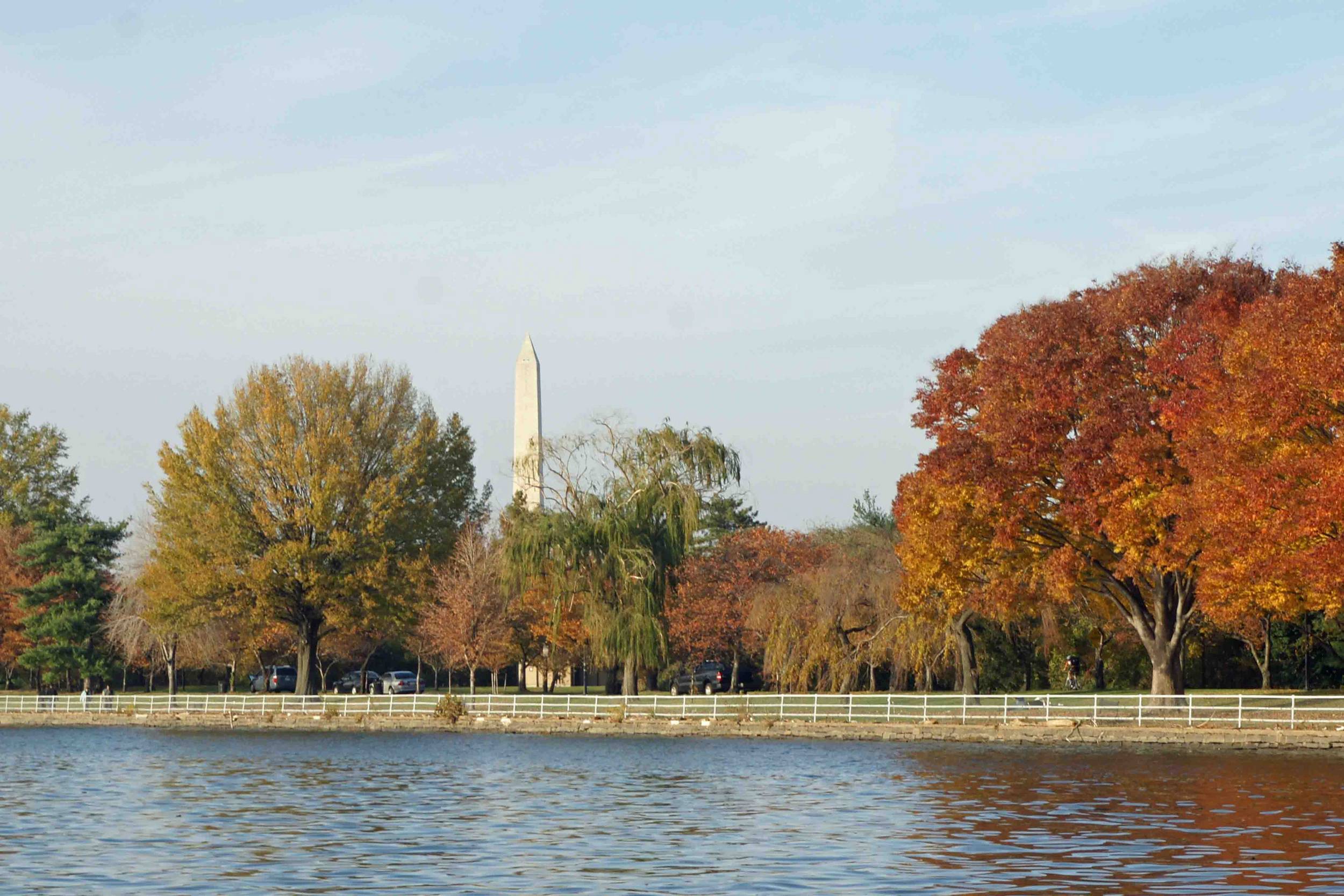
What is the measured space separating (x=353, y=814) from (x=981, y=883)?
44.2 feet

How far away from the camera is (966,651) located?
199ft

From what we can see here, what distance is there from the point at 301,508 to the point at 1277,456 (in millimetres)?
44492

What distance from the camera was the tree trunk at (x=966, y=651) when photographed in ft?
197

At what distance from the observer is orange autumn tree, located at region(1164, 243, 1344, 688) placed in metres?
39.5

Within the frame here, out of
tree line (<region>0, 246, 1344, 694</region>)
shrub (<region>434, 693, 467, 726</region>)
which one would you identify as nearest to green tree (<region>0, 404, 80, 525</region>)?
tree line (<region>0, 246, 1344, 694</region>)

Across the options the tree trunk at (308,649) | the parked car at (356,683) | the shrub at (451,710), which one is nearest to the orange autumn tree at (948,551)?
the shrub at (451,710)

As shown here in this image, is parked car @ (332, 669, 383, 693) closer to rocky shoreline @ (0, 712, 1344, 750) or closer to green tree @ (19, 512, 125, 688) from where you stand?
green tree @ (19, 512, 125, 688)

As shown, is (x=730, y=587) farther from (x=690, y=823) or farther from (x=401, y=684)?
(x=690, y=823)

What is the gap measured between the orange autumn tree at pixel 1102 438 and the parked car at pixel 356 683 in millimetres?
46408

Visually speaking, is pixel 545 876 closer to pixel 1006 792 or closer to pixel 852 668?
pixel 1006 792

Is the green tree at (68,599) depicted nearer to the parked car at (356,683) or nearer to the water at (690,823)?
the parked car at (356,683)

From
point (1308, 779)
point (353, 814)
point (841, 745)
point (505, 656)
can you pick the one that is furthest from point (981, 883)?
point (505, 656)

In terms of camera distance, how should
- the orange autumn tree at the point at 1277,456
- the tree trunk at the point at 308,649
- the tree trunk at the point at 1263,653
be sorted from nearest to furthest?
the orange autumn tree at the point at 1277,456
the tree trunk at the point at 1263,653
the tree trunk at the point at 308,649

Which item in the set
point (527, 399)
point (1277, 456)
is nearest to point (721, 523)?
point (527, 399)
